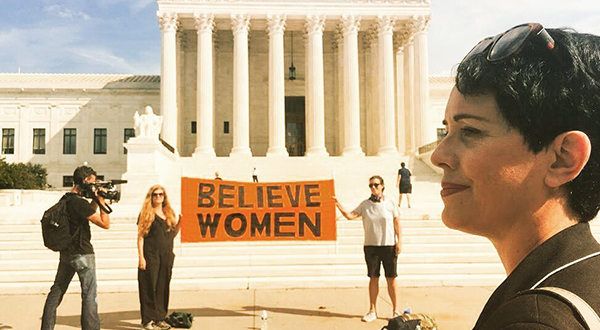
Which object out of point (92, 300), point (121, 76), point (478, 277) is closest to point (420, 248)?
point (478, 277)

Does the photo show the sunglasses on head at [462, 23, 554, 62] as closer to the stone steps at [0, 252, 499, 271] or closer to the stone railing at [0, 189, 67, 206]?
the stone steps at [0, 252, 499, 271]

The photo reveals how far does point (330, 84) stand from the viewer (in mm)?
42375

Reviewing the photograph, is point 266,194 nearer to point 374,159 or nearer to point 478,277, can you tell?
point 478,277

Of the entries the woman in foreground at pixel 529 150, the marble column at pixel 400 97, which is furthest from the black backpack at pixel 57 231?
the marble column at pixel 400 97

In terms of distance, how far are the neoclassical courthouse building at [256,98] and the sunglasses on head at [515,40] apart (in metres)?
26.7

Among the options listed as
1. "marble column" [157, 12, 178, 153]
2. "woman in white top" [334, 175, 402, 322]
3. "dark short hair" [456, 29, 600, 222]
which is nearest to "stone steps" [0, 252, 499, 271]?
"woman in white top" [334, 175, 402, 322]

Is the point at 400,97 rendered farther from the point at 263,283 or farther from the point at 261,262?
the point at 263,283

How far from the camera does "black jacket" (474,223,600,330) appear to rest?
0.88 m

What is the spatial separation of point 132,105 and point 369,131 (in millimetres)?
22403

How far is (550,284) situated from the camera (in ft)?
3.22

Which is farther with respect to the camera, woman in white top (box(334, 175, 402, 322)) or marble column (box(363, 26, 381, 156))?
marble column (box(363, 26, 381, 156))

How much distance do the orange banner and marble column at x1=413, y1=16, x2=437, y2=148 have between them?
29086 millimetres

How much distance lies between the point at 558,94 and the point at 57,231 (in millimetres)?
6038

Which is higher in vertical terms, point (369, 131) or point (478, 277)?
point (369, 131)
